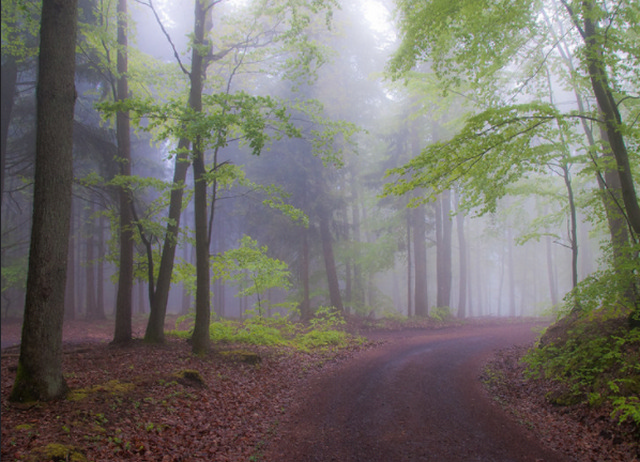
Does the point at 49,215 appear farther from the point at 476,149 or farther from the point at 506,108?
the point at 506,108

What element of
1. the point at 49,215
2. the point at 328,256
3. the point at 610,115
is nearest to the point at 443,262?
the point at 328,256

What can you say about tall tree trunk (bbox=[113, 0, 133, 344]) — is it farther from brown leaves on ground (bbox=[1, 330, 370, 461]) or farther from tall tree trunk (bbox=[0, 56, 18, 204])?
tall tree trunk (bbox=[0, 56, 18, 204])

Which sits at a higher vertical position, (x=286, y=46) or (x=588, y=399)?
(x=286, y=46)

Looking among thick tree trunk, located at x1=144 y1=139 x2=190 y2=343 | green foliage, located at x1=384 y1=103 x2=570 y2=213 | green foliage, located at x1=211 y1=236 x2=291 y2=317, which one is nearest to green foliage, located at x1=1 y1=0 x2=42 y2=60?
thick tree trunk, located at x1=144 y1=139 x2=190 y2=343

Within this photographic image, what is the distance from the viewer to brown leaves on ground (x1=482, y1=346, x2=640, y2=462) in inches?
216

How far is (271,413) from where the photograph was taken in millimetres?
7336

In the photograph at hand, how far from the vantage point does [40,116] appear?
6.06m

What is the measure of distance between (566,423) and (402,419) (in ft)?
9.42

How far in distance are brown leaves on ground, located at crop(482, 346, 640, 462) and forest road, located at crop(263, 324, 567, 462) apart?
0.34m

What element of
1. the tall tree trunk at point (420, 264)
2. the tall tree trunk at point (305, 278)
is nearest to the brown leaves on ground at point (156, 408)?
the tall tree trunk at point (305, 278)

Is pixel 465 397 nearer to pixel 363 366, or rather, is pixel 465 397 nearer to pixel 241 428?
pixel 363 366

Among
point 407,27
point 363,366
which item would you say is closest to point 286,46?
point 407,27

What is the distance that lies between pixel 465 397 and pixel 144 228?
372 inches

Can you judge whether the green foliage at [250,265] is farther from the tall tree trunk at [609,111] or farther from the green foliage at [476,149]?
the tall tree trunk at [609,111]
